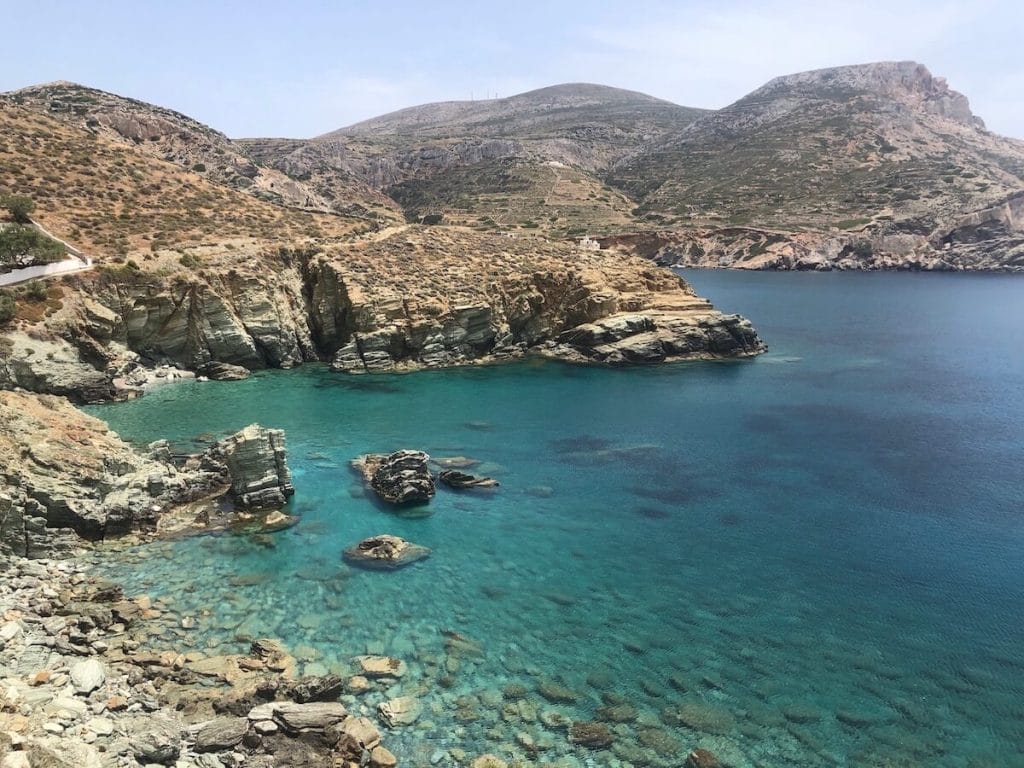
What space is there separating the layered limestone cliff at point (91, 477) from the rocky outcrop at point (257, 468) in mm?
40

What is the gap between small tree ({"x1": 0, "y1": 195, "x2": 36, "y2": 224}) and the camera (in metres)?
50.7

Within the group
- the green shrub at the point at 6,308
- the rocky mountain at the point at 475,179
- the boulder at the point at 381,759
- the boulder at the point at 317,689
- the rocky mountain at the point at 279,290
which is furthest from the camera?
the rocky mountain at the point at 475,179

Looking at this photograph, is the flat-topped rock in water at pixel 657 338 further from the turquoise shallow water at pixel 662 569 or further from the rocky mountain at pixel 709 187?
the rocky mountain at pixel 709 187

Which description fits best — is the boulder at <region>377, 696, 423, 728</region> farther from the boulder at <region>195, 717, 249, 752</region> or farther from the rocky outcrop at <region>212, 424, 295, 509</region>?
the rocky outcrop at <region>212, 424, 295, 509</region>

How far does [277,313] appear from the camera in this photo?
2183 inches

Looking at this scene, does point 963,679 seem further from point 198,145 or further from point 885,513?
point 198,145

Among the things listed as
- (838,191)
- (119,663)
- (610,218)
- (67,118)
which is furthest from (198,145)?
(838,191)

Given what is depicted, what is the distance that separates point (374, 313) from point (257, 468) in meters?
28.8

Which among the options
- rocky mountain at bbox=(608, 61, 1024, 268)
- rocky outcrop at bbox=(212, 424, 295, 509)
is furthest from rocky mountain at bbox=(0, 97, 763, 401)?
rocky mountain at bbox=(608, 61, 1024, 268)

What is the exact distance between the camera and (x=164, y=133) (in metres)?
103

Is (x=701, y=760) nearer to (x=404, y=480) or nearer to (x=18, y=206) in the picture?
(x=404, y=480)

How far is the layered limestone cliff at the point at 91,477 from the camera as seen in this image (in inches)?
907

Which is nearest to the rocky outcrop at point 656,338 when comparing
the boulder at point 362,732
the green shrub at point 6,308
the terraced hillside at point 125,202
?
the terraced hillside at point 125,202

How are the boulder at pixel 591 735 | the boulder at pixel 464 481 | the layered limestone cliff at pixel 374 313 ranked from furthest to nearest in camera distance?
the layered limestone cliff at pixel 374 313 < the boulder at pixel 464 481 < the boulder at pixel 591 735
